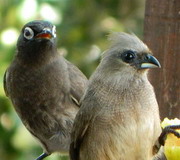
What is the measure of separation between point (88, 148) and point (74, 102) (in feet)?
3.47

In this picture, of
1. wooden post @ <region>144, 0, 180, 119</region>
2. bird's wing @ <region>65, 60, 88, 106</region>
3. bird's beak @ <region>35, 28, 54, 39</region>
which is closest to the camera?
wooden post @ <region>144, 0, 180, 119</region>

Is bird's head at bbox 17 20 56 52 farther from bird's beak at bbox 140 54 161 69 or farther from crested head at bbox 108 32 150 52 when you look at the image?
bird's beak at bbox 140 54 161 69

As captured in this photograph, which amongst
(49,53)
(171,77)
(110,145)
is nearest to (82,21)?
(49,53)

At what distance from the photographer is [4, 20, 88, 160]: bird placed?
630cm

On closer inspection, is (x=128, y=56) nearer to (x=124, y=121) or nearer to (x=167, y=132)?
(x=124, y=121)

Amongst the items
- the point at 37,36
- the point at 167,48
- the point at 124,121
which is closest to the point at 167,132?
the point at 124,121

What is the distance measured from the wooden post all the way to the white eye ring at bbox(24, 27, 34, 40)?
41.7 inches

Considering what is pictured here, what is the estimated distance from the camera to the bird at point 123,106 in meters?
5.16

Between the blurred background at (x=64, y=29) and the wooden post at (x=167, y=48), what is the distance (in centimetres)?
172

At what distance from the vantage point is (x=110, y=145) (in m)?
5.21

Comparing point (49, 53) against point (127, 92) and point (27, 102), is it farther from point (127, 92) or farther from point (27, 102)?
point (127, 92)

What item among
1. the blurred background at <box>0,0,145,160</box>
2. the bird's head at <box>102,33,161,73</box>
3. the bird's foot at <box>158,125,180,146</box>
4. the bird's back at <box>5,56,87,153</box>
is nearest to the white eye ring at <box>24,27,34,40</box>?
the bird's back at <box>5,56,87,153</box>

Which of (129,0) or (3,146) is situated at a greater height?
(129,0)

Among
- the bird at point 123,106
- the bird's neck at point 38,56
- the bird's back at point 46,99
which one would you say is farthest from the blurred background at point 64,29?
the bird at point 123,106
